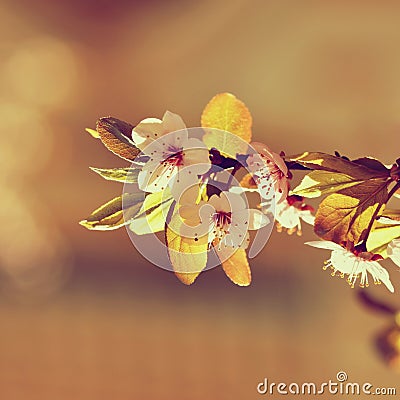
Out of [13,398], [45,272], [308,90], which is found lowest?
[13,398]

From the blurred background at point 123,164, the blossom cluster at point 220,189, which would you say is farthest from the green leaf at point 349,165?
the blurred background at point 123,164

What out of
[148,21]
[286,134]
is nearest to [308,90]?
[286,134]

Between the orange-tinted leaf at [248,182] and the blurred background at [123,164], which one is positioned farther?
the blurred background at [123,164]

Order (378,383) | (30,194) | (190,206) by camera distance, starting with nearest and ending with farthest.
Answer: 1. (190,206)
2. (378,383)
3. (30,194)

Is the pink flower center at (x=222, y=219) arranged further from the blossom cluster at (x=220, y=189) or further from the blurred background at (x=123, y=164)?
the blurred background at (x=123, y=164)

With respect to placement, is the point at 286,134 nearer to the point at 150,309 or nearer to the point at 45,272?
the point at 150,309

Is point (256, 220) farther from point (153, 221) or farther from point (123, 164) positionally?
point (123, 164)

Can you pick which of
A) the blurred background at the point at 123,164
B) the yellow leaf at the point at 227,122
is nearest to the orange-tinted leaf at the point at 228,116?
the yellow leaf at the point at 227,122

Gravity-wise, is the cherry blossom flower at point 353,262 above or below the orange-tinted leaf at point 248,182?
below
